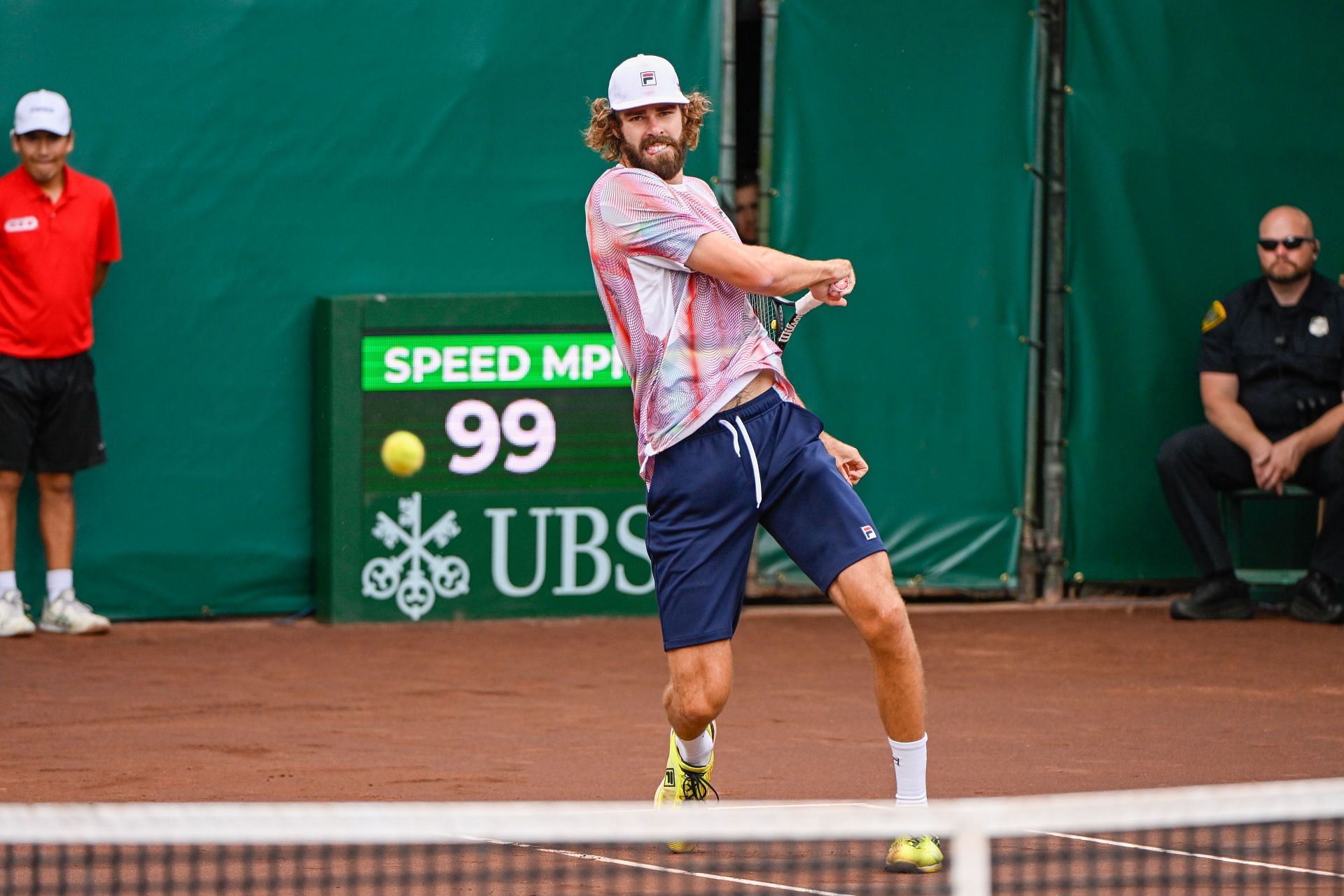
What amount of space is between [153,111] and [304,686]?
2542mm

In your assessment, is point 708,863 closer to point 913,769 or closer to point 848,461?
point 913,769

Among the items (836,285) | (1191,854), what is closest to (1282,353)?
(1191,854)

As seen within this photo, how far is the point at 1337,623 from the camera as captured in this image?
26.4 ft

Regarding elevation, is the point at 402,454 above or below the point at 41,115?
below

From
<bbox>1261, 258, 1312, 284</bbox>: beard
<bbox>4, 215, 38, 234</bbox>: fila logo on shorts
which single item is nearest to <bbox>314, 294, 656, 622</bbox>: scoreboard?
<bbox>4, 215, 38, 234</bbox>: fila logo on shorts

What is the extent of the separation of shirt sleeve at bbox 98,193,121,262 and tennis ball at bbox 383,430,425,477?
1.27 meters

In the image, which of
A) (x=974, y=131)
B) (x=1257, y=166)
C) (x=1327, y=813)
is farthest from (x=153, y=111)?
(x=1327, y=813)

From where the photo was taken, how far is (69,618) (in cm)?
761

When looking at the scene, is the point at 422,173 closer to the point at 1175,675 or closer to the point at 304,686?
the point at 304,686

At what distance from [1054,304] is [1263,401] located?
1.04 m

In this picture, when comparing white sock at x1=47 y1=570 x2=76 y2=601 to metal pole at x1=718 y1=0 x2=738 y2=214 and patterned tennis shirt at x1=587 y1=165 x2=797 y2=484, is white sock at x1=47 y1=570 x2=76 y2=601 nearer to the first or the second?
metal pole at x1=718 y1=0 x2=738 y2=214

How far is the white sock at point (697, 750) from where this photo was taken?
176 inches

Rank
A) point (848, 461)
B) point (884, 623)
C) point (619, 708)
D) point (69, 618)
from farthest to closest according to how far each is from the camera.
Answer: point (69, 618) < point (619, 708) < point (848, 461) < point (884, 623)

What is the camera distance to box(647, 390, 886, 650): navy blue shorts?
430 centimetres
